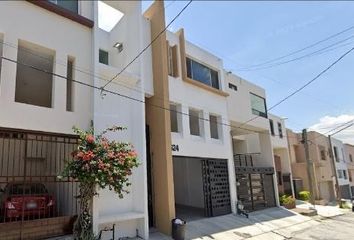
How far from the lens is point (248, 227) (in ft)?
44.4

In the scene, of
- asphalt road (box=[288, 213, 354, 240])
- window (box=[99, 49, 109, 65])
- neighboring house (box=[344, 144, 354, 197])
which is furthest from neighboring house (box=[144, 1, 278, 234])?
neighboring house (box=[344, 144, 354, 197])

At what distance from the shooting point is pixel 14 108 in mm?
8664

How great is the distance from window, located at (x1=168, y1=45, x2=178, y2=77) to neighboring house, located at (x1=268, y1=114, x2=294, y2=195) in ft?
43.7

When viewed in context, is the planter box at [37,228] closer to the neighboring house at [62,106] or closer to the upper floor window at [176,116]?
the neighboring house at [62,106]

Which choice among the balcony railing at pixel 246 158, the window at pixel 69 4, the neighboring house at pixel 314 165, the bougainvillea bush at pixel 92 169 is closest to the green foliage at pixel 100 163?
the bougainvillea bush at pixel 92 169

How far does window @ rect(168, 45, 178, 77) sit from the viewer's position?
1422 cm

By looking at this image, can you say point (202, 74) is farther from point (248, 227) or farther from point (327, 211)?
point (327, 211)

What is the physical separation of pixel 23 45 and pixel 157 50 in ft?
17.8

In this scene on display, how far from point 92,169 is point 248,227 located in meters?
8.64

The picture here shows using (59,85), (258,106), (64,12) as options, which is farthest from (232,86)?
(59,85)

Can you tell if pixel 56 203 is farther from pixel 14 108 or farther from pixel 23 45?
pixel 23 45

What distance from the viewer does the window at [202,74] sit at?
15.8m

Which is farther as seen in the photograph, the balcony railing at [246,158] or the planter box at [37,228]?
the balcony railing at [246,158]

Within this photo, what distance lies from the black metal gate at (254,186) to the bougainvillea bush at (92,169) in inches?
384
